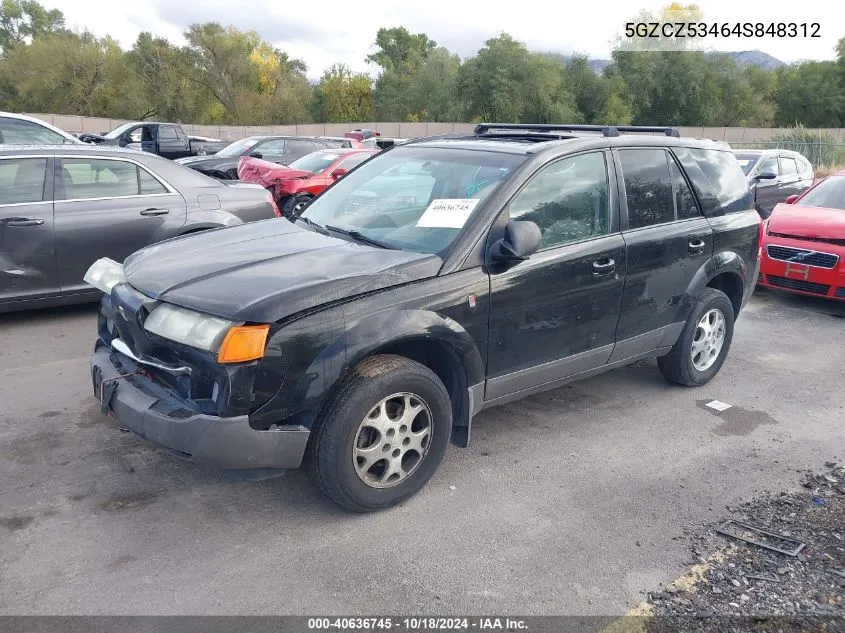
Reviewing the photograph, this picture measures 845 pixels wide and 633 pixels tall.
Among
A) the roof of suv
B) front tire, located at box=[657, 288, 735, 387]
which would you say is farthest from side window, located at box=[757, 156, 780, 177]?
front tire, located at box=[657, 288, 735, 387]

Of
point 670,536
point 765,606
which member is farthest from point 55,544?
point 765,606

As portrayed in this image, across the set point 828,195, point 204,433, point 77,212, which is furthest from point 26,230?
point 828,195

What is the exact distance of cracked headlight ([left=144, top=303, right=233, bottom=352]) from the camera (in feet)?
10.2

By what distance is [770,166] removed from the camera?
13.2 m

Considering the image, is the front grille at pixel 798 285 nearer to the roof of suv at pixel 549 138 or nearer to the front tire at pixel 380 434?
the roof of suv at pixel 549 138

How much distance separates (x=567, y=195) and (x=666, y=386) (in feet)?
6.63

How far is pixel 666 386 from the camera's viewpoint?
18.2 ft

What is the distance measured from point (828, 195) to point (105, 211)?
8.14 meters

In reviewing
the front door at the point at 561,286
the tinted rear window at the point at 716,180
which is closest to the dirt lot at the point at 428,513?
the front door at the point at 561,286

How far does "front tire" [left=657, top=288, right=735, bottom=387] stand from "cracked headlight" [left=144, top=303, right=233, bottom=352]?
334 cm

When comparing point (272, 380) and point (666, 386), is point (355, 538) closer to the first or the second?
point (272, 380)

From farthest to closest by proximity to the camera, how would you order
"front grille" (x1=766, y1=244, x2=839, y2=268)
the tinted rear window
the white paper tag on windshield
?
"front grille" (x1=766, y1=244, x2=839, y2=268), the tinted rear window, the white paper tag on windshield

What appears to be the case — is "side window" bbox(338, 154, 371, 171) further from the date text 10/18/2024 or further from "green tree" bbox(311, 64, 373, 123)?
"green tree" bbox(311, 64, 373, 123)

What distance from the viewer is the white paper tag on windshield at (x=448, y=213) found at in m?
3.90
